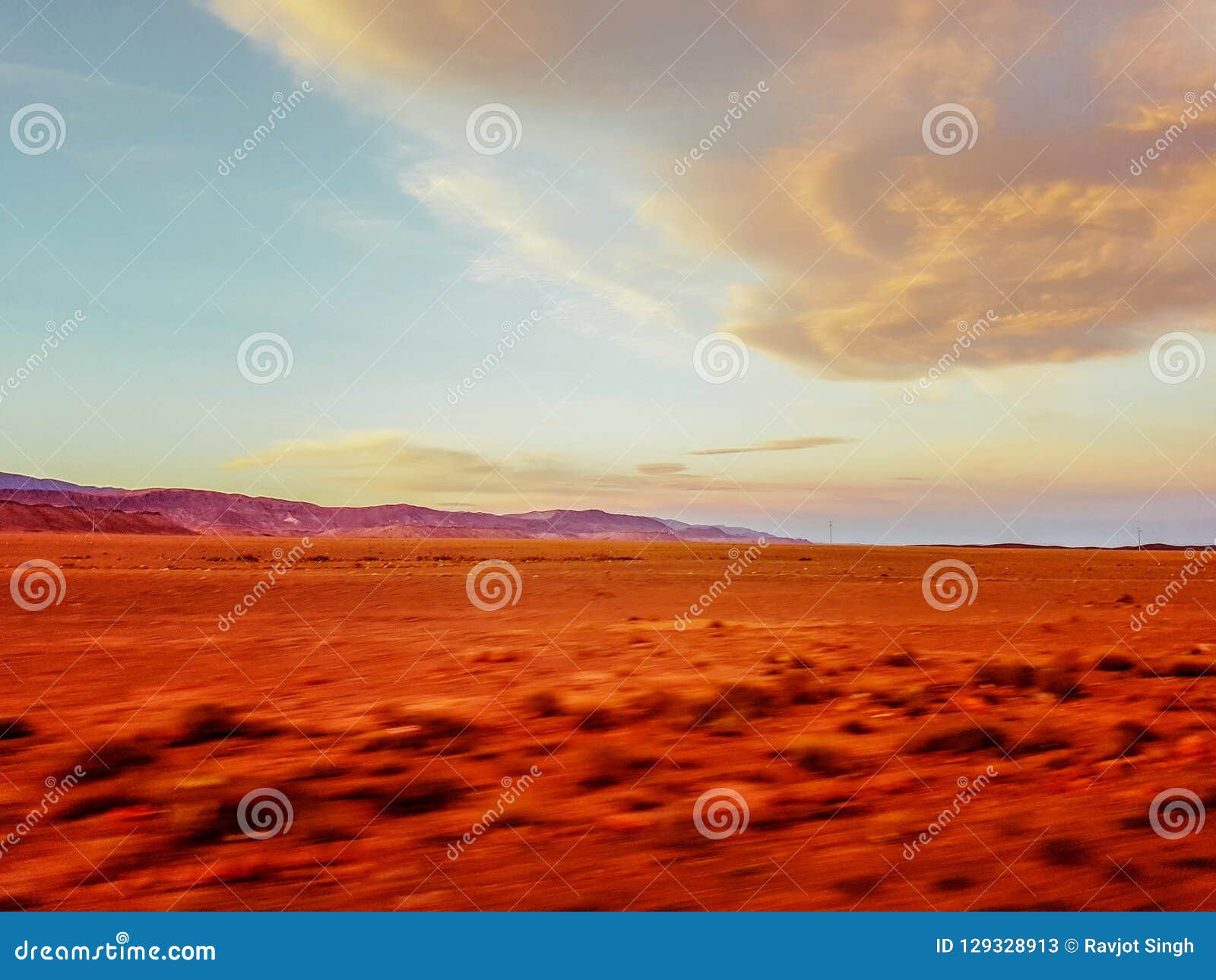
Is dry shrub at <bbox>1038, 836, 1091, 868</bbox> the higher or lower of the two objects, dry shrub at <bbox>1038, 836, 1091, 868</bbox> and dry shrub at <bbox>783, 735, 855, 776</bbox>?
the lower

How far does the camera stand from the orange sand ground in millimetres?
5164

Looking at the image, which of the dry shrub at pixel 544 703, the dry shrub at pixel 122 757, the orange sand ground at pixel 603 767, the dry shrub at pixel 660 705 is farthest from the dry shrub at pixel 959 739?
the dry shrub at pixel 122 757

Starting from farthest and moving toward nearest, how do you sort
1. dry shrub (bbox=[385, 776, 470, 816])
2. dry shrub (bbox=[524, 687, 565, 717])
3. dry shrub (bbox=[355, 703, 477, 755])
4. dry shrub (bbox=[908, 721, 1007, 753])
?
dry shrub (bbox=[524, 687, 565, 717]) < dry shrub (bbox=[908, 721, 1007, 753]) < dry shrub (bbox=[355, 703, 477, 755]) < dry shrub (bbox=[385, 776, 470, 816])

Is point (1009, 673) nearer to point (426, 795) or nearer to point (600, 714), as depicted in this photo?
point (600, 714)

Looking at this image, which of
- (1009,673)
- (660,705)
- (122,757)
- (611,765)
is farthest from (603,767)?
(1009,673)

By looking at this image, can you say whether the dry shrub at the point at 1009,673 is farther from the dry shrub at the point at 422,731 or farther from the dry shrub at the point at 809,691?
the dry shrub at the point at 422,731

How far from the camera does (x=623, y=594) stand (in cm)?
2925

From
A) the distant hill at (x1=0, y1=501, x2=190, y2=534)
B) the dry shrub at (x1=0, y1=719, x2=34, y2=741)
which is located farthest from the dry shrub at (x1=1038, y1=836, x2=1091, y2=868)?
the distant hill at (x1=0, y1=501, x2=190, y2=534)

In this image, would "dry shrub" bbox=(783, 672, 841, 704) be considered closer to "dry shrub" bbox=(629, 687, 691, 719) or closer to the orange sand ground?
the orange sand ground

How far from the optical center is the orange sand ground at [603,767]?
516cm

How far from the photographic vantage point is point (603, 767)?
7281 mm

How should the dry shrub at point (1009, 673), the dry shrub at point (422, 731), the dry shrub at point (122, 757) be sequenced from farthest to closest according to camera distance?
the dry shrub at point (1009, 673), the dry shrub at point (422, 731), the dry shrub at point (122, 757)

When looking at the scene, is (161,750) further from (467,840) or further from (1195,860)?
(1195,860)

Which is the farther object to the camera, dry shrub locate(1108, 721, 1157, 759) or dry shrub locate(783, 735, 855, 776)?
dry shrub locate(1108, 721, 1157, 759)
